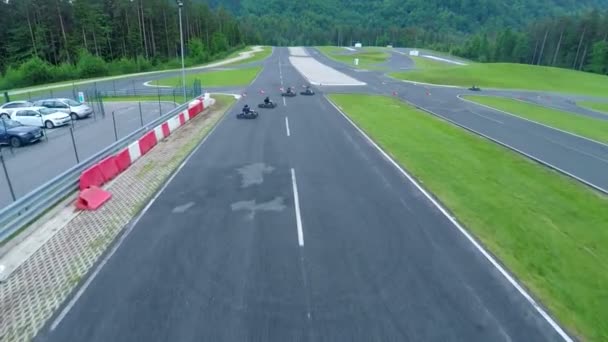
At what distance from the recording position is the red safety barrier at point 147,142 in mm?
16266

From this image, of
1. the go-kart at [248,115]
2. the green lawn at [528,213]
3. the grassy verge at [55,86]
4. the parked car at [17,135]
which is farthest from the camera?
the grassy verge at [55,86]

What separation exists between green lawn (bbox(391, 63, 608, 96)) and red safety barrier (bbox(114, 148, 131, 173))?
4735cm

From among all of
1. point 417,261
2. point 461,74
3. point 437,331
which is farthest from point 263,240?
point 461,74

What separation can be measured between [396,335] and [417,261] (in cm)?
249

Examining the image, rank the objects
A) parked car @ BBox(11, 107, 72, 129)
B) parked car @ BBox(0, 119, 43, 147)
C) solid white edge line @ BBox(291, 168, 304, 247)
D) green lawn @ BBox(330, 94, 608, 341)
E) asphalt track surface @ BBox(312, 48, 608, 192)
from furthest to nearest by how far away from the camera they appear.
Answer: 1. parked car @ BBox(11, 107, 72, 129)
2. parked car @ BBox(0, 119, 43, 147)
3. asphalt track surface @ BBox(312, 48, 608, 192)
4. solid white edge line @ BBox(291, 168, 304, 247)
5. green lawn @ BBox(330, 94, 608, 341)

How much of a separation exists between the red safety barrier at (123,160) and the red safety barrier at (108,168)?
0.23 meters

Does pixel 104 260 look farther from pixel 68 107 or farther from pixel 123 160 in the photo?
pixel 68 107

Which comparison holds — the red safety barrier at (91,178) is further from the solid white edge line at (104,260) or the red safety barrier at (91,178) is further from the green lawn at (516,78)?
the green lawn at (516,78)

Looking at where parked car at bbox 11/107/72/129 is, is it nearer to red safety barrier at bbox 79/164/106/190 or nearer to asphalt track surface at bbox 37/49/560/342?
red safety barrier at bbox 79/164/106/190

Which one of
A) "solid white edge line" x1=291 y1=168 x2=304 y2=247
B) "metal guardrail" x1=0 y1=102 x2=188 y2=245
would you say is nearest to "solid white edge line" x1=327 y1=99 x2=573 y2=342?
"solid white edge line" x1=291 y1=168 x2=304 y2=247

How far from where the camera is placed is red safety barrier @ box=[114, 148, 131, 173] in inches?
547

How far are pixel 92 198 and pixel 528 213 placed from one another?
14.1 m

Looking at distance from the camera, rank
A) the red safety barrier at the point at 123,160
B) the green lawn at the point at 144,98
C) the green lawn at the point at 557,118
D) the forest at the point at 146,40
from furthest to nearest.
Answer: the forest at the point at 146,40 → the green lawn at the point at 144,98 → the green lawn at the point at 557,118 → the red safety barrier at the point at 123,160

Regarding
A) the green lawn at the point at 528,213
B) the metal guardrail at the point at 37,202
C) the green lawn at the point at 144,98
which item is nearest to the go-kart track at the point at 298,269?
the green lawn at the point at 528,213
